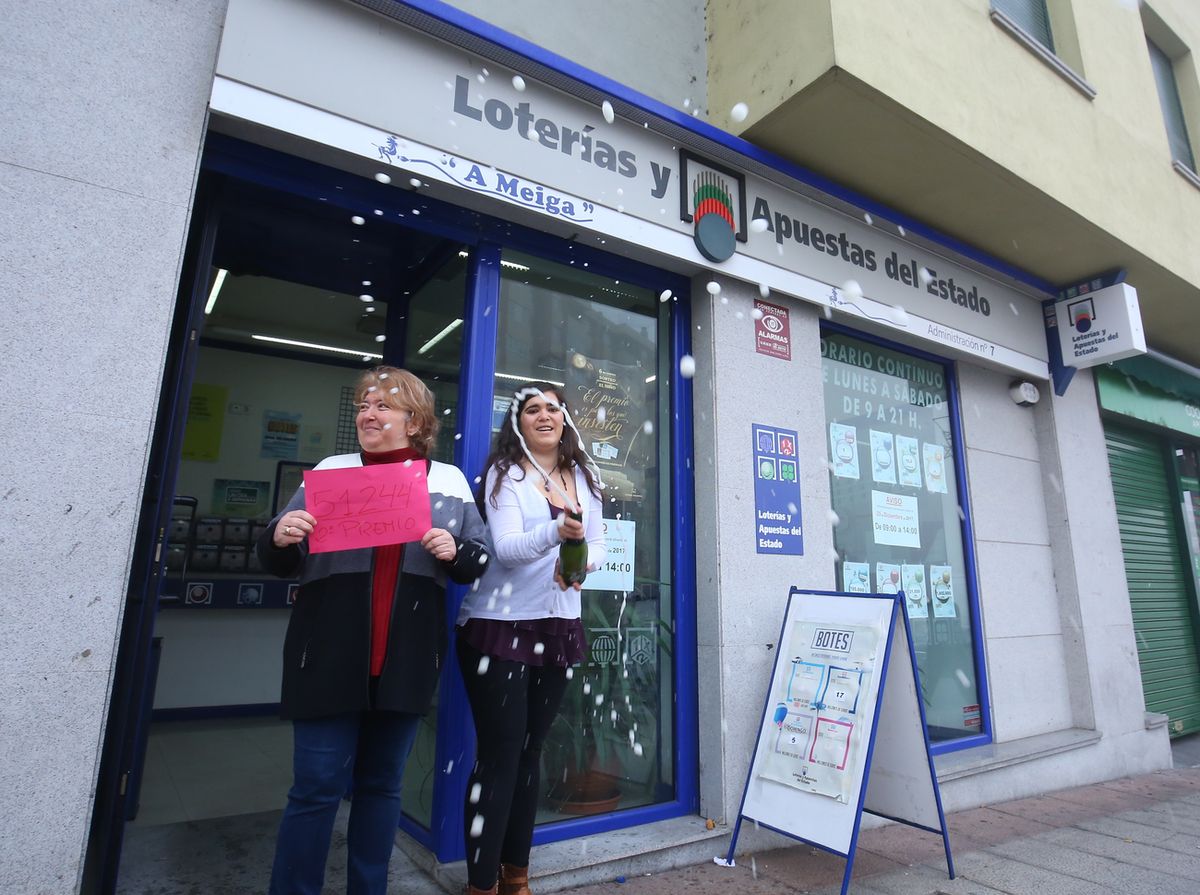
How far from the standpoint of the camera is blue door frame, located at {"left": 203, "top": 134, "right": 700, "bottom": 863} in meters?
2.88

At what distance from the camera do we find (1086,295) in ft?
18.5

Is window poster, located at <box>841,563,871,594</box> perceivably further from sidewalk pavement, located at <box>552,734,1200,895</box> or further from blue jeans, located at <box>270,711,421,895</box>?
blue jeans, located at <box>270,711,421,895</box>

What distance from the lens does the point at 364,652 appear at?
2.10 metres

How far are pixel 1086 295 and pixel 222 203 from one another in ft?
20.0

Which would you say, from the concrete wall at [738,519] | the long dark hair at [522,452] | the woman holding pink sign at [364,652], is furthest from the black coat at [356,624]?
the concrete wall at [738,519]

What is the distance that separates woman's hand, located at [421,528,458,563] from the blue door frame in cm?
92

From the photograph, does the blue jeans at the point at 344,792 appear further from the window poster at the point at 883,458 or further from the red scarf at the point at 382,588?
the window poster at the point at 883,458

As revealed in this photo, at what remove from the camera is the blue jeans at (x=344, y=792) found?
201cm

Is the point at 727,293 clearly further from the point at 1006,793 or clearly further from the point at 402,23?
the point at 1006,793

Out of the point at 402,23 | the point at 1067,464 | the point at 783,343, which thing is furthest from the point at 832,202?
the point at 1067,464

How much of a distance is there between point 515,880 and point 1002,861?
2448 millimetres

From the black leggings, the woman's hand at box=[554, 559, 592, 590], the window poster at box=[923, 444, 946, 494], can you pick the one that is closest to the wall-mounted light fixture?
the window poster at box=[923, 444, 946, 494]

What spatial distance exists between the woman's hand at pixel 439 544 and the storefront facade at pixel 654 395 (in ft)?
3.15

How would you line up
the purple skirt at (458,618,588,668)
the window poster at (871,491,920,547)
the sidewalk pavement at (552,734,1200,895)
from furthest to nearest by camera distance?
the window poster at (871,491,920,547) < the sidewalk pavement at (552,734,1200,895) < the purple skirt at (458,618,588,668)
